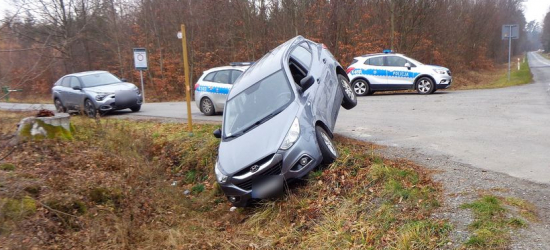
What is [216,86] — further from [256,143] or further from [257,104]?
[256,143]

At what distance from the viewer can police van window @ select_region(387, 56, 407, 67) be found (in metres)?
17.5

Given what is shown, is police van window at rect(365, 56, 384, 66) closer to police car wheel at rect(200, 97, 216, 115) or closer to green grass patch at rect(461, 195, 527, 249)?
police car wheel at rect(200, 97, 216, 115)

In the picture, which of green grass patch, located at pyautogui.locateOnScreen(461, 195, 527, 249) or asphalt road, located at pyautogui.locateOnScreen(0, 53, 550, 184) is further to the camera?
asphalt road, located at pyautogui.locateOnScreen(0, 53, 550, 184)

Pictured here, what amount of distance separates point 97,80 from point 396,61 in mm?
11234

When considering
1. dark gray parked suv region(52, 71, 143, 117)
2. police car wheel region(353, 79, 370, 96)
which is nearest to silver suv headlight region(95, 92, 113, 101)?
dark gray parked suv region(52, 71, 143, 117)

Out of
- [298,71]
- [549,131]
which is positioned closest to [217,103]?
[298,71]

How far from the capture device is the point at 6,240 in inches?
195

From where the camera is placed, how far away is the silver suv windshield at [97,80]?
50.8 feet

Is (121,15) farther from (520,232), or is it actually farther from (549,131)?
(520,232)

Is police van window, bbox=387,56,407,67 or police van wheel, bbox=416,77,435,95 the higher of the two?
police van window, bbox=387,56,407,67

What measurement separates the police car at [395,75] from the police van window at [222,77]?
21.4 feet

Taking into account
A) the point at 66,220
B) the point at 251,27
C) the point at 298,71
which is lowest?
the point at 66,220

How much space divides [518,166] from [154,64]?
29.1 m

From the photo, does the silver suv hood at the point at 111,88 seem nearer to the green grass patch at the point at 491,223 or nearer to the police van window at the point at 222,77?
the police van window at the point at 222,77
